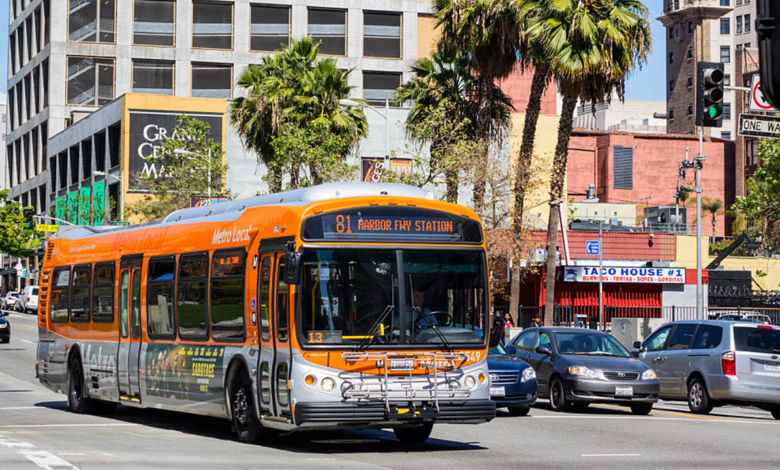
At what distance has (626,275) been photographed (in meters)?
50.6

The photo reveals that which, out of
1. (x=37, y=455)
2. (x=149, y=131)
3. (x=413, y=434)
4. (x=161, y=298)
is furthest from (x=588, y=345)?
(x=149, y=131)

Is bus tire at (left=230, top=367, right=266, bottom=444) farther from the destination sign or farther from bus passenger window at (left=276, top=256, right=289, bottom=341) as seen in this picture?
the destination sign

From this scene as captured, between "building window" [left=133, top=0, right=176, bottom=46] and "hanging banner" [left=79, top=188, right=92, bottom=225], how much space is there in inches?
481

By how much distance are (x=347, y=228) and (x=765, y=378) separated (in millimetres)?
10317

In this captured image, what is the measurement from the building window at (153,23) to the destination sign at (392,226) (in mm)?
65867

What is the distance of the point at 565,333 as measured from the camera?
2116 centimetres

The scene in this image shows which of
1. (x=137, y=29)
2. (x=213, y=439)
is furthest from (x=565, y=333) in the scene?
(x=137, y=29)

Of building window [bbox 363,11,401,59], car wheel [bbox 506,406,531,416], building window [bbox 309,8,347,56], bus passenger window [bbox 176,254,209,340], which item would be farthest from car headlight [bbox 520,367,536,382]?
building window [bbox 363,11,401,59]

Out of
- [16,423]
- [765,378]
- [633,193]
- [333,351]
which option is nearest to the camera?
[333,351]

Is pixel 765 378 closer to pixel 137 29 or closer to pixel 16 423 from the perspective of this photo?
pixel 16 423

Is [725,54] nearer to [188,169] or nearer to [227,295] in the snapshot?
[188,169]

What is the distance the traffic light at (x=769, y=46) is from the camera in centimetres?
482

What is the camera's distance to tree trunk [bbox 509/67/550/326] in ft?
111

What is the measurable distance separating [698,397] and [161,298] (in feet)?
34.6
